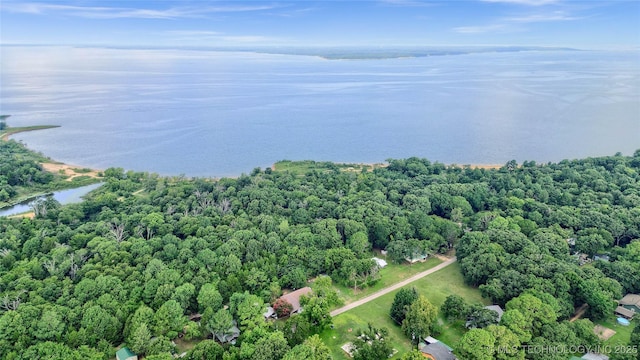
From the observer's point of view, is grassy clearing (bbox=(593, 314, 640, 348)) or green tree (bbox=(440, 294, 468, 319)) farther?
green tree (bbox=(440, 294, 468, 319))

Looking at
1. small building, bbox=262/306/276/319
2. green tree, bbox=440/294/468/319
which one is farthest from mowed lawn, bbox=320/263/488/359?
small building, bbox=262/306/276/319

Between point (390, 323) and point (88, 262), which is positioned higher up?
point (88, 262)

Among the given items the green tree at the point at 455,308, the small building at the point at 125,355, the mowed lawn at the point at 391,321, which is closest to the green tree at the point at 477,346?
the mowed lawn at the point at 391,321

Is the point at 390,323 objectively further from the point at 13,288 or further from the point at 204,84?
the point at 204,84

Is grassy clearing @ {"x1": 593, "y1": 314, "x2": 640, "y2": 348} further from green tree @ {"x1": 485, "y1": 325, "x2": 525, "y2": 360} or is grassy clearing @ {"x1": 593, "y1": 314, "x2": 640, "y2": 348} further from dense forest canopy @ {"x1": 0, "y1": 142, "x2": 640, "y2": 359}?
green tree @ {"x1": 485, "y1": 325, "x2": 525, "y2": 360}

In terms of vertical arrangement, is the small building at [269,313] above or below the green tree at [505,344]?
below

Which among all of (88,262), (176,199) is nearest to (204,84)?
(176,199)

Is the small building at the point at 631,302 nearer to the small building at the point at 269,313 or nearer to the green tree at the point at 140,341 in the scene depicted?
the small building at the point at 269,313
